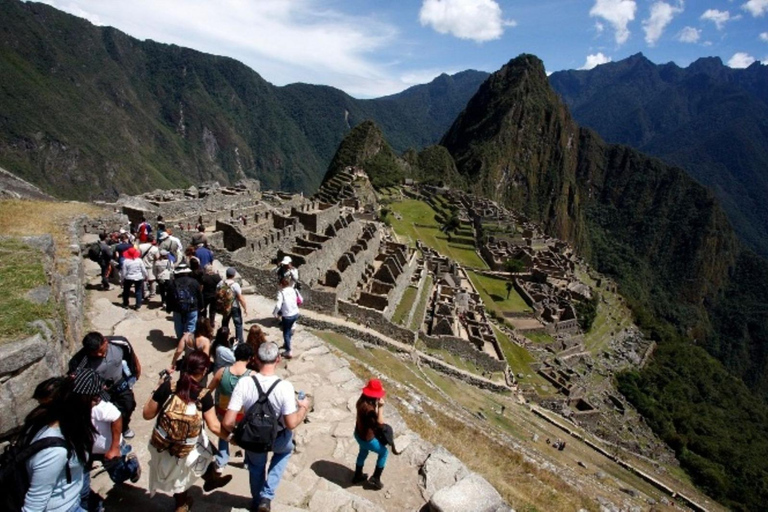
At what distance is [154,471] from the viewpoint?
5.11 meters

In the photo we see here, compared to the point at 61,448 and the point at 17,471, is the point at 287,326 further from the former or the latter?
the point at 17,471

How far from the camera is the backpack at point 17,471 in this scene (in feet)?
13.1

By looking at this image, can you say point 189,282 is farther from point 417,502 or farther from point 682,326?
point 682,326

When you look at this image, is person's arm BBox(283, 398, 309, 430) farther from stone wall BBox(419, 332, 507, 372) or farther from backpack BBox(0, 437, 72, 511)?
stone wall BBox(419, 332, 507, 372)

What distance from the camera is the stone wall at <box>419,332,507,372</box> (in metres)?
29.6

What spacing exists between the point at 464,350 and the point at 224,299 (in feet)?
77.4

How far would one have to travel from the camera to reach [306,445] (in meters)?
8.07

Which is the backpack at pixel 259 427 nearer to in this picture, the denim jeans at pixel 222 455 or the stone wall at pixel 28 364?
the denim jeans at pixel 222 455

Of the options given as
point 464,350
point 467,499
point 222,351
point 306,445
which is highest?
point 222,351

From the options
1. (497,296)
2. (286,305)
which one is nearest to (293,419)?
(286,305)

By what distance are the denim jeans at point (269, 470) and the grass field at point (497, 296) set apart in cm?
4783

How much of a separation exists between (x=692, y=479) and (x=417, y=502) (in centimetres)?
4694

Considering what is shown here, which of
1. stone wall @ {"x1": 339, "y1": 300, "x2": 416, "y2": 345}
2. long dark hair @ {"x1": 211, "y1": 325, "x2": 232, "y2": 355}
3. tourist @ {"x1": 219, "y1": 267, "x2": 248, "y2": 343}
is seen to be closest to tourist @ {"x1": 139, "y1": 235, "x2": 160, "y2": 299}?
tourist @ {"x1": 219, "y1": 267, "x2": 248, "y2": 343}

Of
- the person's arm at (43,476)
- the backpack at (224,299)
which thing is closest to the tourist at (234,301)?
the backpack at (224,299)
